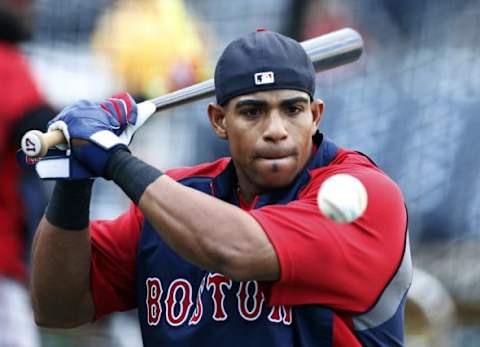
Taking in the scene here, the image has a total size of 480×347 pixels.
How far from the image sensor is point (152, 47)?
734 centimetres

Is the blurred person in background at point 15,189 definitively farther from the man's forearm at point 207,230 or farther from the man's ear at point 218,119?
the man's forearm at point 207,230

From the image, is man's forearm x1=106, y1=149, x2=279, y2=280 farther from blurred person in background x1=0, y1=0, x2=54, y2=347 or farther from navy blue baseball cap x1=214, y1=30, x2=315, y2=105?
blurred person in background x1=0, y1=0, x2=54, y2=347

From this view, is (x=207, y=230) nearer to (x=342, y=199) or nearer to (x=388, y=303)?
(x=342, y=199)

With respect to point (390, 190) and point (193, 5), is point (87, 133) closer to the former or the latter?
point (390, 190)

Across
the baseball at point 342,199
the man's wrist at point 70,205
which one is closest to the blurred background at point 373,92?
the man's wrist at point 70,205

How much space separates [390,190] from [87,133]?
815 mm

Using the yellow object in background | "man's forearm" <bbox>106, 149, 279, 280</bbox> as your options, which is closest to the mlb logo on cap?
"man's forearm" <bbox>106, 149, 279, 280</bbox>

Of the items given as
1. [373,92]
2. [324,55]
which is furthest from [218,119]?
[373,92]

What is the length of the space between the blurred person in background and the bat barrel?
157 centimetres

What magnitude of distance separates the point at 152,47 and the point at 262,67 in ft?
13.2

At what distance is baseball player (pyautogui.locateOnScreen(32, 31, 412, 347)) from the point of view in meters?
3.21

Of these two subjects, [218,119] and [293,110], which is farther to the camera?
[218,119]

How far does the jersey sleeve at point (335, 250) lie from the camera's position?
322 cm

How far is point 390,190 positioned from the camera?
3355mm
